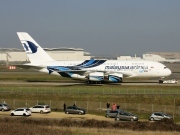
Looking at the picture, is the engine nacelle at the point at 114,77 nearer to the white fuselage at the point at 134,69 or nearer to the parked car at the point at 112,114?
the white fuselage at the point at 134,69

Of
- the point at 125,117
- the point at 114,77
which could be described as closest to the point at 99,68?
the point at 114,77

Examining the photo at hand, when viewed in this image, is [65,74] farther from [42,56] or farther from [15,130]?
[15,130]

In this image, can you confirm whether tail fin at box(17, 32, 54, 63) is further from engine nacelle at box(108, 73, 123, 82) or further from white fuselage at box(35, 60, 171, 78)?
engine nacelle at box(108, 73, 123, 82)

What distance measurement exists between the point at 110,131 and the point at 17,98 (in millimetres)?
28630

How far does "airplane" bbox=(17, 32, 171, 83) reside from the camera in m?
76.0

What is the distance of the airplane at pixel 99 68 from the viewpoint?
7600cm

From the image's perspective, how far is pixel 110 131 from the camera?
111 feet

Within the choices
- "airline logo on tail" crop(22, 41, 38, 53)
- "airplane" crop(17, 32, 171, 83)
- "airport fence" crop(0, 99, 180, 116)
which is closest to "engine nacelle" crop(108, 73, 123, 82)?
"airplane" crop(17, 32, 171, 83)

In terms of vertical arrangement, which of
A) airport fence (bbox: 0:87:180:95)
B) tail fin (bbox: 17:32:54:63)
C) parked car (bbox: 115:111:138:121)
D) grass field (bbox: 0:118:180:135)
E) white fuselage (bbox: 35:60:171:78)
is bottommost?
grass field (bbox: 0:118:180:135)

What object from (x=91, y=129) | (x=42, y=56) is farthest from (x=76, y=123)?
(x=42, y=56)

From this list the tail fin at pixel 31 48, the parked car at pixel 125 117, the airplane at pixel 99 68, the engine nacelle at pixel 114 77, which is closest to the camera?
the parked car at pixel 125 117

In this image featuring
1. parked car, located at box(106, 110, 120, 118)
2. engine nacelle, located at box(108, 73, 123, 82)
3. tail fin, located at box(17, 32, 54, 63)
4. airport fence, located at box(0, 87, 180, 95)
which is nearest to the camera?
parked car, located at box(106, 110, 120, 118)

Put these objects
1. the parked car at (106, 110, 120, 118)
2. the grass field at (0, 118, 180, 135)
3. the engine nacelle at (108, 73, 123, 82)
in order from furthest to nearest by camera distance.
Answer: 1. the engine nacelle at (108, 73, 123, 82)
2. the parked car at (106, 110, 120, 118)
3. the grass field at (0, 118, 180, 135)

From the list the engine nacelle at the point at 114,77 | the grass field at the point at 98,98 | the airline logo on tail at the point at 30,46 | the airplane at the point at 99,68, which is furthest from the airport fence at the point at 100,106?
the airline logo on tail at the point at 30,46
